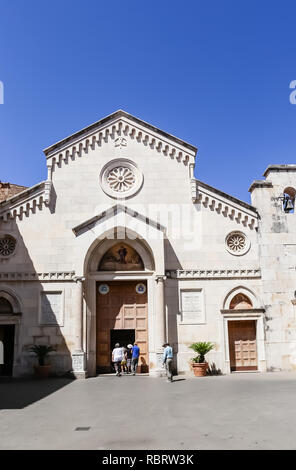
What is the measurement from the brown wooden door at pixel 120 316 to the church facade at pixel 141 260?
0.06 meters

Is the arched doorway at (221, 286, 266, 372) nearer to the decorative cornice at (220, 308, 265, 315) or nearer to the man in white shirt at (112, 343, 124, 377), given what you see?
the decorative cornice at (220, 308, 265, 315)

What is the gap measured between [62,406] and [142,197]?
13.7m

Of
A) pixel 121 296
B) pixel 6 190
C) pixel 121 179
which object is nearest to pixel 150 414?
pixel 121 296

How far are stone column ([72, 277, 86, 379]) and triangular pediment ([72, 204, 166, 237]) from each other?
2.74 meters

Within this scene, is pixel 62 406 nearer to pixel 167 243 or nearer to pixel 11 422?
pixel 11 422

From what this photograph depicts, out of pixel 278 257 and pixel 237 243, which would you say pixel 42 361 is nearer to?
pixel 237 243

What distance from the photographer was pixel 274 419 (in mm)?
10836

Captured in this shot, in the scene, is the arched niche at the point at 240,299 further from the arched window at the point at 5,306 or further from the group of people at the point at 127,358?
the arched window at the point at 5,306

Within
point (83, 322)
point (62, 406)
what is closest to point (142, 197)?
point (83, 322)

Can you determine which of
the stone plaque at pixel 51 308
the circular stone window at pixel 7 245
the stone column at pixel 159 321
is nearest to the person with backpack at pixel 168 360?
the stone column at pixel 159 321

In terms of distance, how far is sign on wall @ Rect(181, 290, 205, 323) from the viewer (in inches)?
900

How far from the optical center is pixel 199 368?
70.7 ft

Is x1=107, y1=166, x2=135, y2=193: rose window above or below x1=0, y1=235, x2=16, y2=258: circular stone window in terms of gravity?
above

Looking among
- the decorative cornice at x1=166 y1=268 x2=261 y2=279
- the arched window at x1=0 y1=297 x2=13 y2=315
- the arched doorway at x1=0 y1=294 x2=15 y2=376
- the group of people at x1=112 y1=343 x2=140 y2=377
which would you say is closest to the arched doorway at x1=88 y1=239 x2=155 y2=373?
the group of people at x1=112 y1=343 x2=140 y2=377
